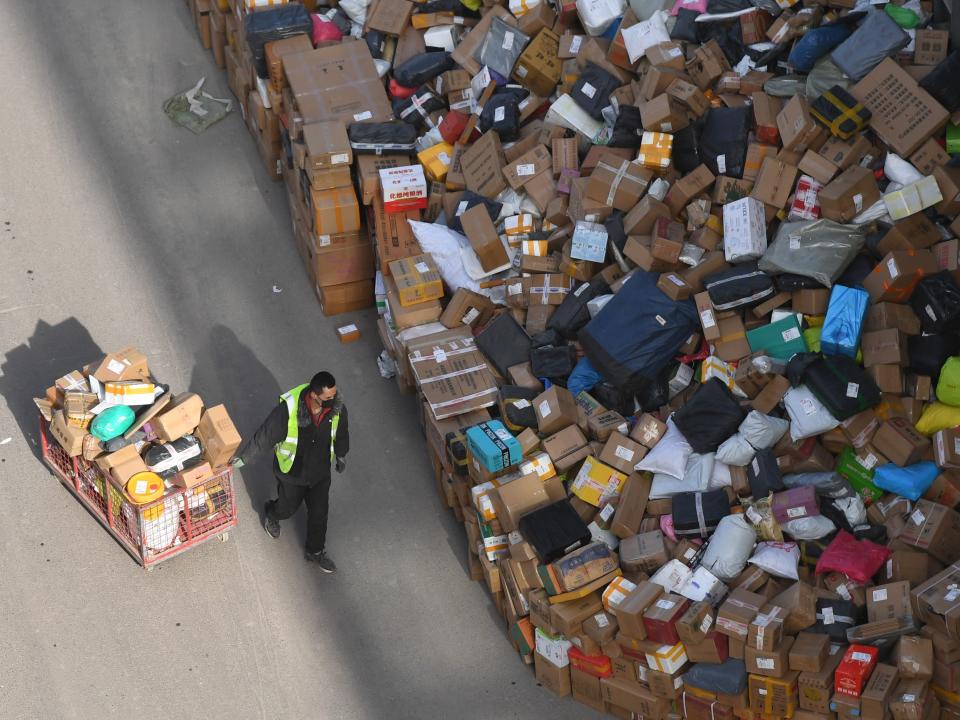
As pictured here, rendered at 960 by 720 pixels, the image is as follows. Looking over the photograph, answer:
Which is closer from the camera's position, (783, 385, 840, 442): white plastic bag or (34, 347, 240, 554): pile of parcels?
(783, 385, 840, 442): white plastic bag

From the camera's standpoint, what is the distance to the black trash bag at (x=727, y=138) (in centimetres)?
920

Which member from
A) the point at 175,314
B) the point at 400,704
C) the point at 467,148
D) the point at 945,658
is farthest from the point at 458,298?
the point at 945,658

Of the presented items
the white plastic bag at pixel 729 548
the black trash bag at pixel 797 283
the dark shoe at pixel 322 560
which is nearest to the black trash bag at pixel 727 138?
the black trash bag at pixel 797 283

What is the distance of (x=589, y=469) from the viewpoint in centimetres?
834

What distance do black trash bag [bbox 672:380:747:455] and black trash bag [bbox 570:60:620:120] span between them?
9.16 feet

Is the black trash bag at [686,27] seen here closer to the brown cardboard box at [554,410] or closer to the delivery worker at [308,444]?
the brown cardboard box at [554,410]

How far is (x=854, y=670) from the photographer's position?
709 cm

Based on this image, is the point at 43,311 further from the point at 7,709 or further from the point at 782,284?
the point at 782,284

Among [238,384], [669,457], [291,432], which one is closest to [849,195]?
[669,457]

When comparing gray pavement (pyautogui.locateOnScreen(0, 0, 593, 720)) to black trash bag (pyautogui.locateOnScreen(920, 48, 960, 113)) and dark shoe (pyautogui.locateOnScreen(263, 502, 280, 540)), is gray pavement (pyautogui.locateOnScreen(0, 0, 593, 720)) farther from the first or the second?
black trash bag (pyautogui.locateOnScreen(920, 48, 960, 113))

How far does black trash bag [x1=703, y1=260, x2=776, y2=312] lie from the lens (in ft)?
27.8

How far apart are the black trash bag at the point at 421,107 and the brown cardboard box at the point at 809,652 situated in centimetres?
569

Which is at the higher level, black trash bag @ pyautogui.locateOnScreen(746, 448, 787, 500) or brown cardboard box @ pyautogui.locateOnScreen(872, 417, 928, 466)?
brown cardboard box @ pyautogui.locateOnScreen(872, 417, 928, 466)

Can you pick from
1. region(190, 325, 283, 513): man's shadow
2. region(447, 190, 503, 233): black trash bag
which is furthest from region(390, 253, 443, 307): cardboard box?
region(190, 325, 283, 513): man's shadow
